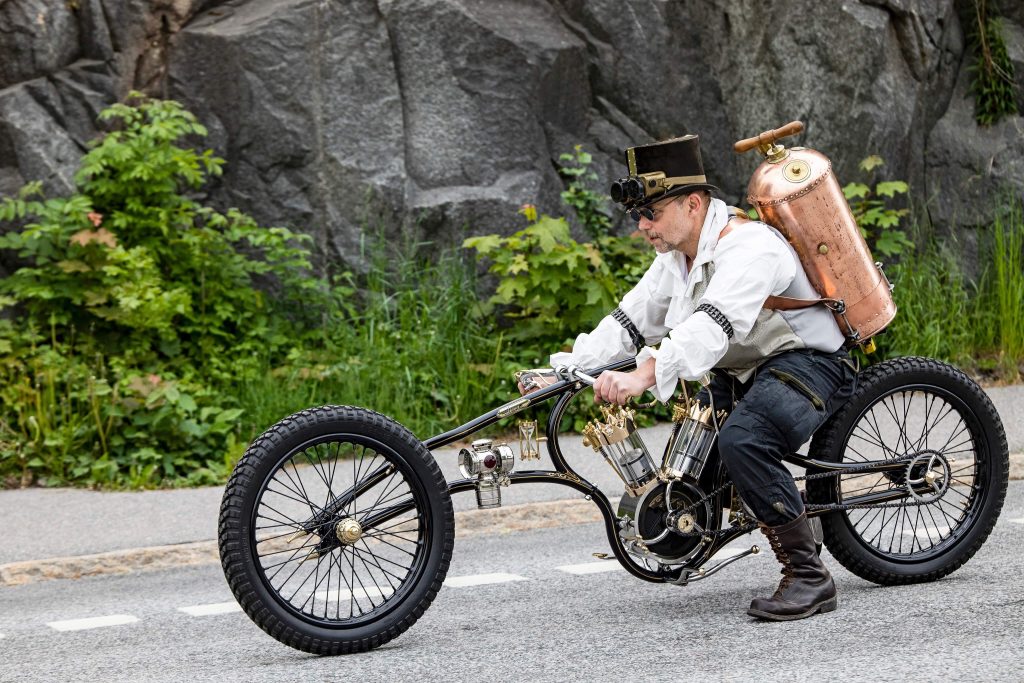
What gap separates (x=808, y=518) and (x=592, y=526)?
252 cm

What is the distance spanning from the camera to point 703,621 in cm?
549

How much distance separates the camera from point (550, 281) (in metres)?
10.2

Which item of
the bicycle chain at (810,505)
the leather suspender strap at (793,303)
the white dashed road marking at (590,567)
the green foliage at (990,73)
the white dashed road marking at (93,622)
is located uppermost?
the green foliage at (990,73)

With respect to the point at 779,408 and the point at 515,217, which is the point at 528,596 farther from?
the point at 515,217

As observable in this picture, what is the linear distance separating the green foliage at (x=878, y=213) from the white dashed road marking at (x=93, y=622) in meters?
6.65

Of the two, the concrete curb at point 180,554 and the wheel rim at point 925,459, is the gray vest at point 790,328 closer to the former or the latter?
the wheel rim at point 925,459

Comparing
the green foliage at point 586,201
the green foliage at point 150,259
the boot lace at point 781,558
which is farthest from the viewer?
the green foliage at point 586,201

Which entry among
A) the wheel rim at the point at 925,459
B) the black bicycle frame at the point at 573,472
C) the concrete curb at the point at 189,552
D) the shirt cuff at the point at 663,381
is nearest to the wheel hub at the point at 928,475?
the wheel rim at the point at 925,459

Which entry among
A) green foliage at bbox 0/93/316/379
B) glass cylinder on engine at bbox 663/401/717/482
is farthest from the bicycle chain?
green foliage at bbox 0/93/316/379

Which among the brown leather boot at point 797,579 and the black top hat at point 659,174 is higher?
the black top hat at point 659,174

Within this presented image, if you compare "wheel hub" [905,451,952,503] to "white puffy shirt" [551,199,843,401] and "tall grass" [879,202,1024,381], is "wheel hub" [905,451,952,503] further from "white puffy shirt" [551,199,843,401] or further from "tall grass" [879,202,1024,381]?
"tall grass" [879,202,1024,381]

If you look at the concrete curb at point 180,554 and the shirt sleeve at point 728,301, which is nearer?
the shirt sleeve at point 728,301

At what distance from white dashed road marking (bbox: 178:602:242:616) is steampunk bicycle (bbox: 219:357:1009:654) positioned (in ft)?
1.17

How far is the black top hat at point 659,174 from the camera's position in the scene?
5.25 m
